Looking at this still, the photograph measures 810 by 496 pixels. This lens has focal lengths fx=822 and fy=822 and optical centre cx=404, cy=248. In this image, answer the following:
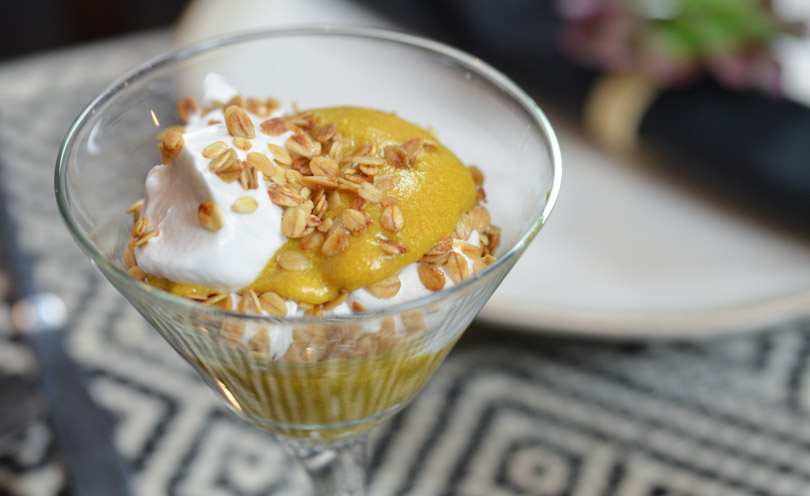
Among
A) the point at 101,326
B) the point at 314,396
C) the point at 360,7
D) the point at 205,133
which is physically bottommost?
the point at 101,326

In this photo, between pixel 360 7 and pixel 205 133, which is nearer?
pixel 205 133

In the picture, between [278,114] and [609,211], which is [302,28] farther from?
[609,211]

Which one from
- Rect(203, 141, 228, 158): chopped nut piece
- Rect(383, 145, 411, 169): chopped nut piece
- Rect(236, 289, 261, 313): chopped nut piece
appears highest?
Rect(383, 145, 411, 169): chopped nut piece

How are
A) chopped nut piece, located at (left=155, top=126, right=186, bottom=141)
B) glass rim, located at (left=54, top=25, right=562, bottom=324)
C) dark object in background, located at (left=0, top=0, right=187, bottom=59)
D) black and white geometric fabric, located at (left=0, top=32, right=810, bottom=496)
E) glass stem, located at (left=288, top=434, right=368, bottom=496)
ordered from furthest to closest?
dark object in background, located at (left=0, top=0, right=187, bottom=59), black and white geometric fabric, located at (left=0, top=32, right=810, bottom=496), glass stem, located at (left=288, top=434, right=368, bottom=496), chopped nut piece, located at (left=155, top=126, right=186, bottom=141), glass rim, located at (left=54, top=25, right=562, bottom=324)

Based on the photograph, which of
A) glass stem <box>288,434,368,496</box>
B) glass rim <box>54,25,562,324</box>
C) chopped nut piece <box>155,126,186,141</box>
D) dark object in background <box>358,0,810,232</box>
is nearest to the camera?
glass rim <box>54,25,562,324</box>

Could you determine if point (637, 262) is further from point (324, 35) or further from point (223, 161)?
point (223, 161)

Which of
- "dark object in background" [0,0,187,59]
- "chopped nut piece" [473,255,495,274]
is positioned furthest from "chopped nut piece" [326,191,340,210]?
"dark object in background" [0,0,187,59]

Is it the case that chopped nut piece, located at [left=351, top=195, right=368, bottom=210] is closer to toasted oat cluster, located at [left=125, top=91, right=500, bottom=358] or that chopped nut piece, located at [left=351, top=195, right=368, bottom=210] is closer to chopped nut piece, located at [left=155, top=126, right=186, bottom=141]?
toasted oat cluster, located at [left=125, top=91, right=500, bottom=358]

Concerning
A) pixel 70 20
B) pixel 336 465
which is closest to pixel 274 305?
pixel 336 465

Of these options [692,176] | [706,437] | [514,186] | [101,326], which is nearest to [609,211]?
[692,176]
